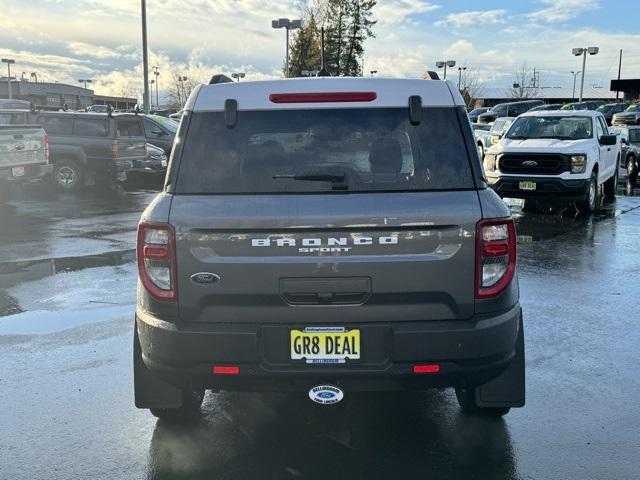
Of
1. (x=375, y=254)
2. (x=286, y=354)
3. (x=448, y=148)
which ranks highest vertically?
(x=448, y=148)

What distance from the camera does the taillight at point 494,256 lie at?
10.9ft

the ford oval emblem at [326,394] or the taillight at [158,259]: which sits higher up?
the taillight at [158,259]

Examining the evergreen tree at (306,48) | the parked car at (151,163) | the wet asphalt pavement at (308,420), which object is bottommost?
the wet asphalt pavement at (308,420)

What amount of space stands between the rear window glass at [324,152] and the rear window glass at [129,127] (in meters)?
15.0

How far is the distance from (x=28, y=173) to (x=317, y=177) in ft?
41.4

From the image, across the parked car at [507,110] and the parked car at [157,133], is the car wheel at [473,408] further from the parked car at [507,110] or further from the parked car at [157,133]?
the parked car at [507,110]

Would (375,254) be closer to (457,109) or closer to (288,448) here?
(457,109)

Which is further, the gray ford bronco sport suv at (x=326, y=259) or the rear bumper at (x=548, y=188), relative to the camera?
the rear bumper at (x=548, y=188)

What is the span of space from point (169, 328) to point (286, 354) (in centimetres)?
59

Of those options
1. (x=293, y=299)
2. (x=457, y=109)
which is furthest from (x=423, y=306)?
(x=457, y=109)

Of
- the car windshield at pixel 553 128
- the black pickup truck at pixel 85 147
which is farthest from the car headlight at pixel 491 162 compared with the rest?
the black pickup truck at pixel 85 147

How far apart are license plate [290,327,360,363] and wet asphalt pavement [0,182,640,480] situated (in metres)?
0.67

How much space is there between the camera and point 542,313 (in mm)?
6637

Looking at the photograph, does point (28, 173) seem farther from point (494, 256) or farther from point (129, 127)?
point (494, 256)
